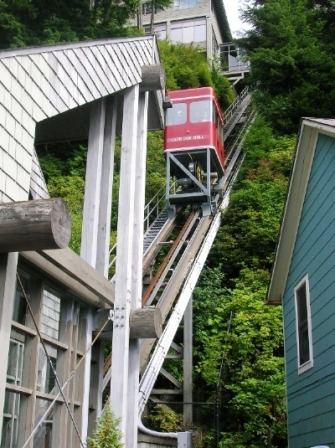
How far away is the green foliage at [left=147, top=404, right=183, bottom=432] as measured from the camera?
39.4ft

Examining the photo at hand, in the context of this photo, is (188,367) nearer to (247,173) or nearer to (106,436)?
(106,436)

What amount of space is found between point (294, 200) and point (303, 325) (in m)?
1.85

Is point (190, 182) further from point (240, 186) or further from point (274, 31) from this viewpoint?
point (274, 31)

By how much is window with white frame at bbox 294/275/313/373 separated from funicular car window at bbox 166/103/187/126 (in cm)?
1096

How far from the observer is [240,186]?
21.0m

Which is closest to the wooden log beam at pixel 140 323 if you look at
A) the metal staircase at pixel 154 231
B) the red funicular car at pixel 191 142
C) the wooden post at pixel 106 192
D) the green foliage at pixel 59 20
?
the wooden post at pixel 106 192

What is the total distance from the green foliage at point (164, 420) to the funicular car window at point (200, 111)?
31.3 ft

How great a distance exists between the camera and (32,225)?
3328 mm

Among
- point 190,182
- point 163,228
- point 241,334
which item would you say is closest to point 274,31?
point 190,182

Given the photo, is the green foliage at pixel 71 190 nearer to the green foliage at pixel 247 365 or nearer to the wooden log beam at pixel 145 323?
the green foliage at pixel 247 365

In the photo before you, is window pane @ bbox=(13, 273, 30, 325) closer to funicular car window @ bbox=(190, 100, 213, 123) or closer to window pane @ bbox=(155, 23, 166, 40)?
funicular car window @ bbox=(190, 100, 213, 123)

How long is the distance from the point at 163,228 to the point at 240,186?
5527mm

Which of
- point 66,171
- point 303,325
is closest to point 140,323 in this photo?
point 303,325

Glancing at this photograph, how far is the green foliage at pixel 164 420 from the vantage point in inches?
473
